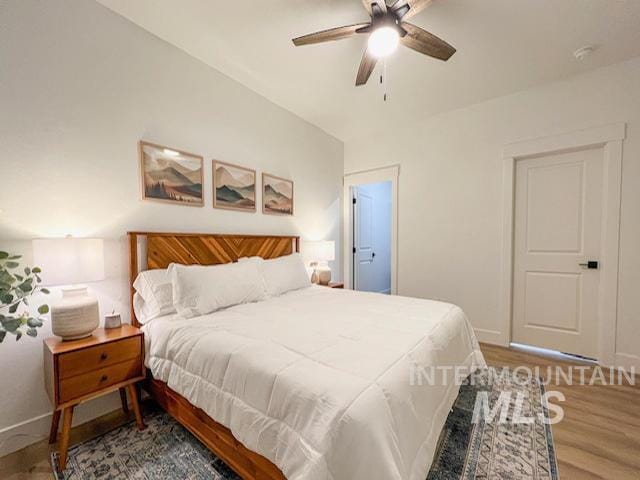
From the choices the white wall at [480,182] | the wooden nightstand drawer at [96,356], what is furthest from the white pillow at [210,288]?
the white wall at [480,182]

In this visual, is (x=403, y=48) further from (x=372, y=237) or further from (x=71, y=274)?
(x=372, y=237)

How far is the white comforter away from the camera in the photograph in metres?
0.88

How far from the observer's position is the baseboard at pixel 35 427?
152cm

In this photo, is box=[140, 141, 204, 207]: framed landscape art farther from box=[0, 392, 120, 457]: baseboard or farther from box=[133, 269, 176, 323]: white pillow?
box=[0, 392, 120, 457]: baseboard

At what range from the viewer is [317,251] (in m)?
3.45

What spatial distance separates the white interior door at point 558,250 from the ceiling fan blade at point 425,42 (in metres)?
1.82

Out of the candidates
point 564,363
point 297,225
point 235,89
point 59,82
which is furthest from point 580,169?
point 59,82

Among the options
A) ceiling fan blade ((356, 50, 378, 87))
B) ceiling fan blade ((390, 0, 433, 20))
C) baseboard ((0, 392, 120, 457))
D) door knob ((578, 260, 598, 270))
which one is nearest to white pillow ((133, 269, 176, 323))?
baseboard ((0, 392, 120, 457))

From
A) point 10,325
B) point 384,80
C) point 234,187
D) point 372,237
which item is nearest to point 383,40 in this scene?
point 384,80

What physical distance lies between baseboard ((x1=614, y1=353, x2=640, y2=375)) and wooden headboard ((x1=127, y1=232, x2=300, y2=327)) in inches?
133

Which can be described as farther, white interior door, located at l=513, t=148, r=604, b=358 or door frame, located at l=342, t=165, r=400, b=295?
door frame, located at l=342, t=165, r=400, b=295

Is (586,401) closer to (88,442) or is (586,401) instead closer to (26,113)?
(88,442)

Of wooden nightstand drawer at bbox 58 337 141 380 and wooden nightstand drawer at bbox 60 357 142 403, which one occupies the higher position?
wooden nightstand drawer at bbox 58 337 141 380

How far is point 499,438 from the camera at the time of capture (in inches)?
62.1
